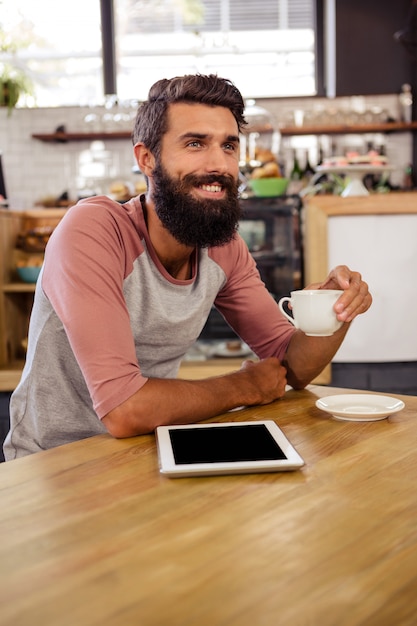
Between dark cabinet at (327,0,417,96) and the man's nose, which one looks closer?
the man's nose

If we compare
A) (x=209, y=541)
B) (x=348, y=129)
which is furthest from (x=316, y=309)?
(x=348, y=129)

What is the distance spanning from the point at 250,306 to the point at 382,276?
176cm

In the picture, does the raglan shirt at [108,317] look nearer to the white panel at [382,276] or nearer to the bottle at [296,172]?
the white panel at [382,276]

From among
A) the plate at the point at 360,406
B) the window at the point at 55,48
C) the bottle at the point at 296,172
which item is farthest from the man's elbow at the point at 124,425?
the window at the point at 55,48

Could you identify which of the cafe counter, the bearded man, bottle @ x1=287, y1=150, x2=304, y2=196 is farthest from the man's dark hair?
bottle @ x1=287, y1=150, x2=304, y2=196

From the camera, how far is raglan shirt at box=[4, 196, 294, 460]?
54.6 inches

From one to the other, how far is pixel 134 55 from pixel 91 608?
20.0 ft

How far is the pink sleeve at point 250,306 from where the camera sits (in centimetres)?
186

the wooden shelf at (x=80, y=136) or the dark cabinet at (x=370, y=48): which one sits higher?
the dark cabinet at (x=370, y=48)

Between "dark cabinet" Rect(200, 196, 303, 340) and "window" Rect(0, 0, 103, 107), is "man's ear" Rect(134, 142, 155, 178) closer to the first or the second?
"dark cabinet" Rect(200, 196, 303, 340)

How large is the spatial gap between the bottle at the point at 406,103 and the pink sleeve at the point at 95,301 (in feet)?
16.2

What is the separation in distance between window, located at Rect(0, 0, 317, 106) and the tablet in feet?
17.7

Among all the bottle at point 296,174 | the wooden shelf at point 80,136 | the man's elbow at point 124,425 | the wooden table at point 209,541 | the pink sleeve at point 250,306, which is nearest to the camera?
the wooden table at point 209,541

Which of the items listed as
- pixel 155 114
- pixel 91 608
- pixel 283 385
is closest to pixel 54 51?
pixel 155 114
